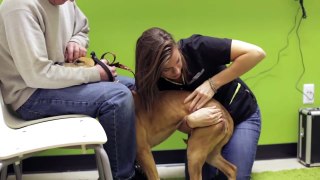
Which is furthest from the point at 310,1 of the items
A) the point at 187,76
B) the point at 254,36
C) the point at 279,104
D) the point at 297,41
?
the point at 187,76

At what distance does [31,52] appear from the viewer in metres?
1.18

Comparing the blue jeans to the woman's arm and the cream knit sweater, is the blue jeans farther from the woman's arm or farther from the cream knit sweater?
the woman's arm

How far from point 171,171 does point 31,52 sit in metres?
1.30

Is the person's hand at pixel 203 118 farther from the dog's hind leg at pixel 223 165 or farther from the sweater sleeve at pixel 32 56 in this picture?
the sweater sleeve at pixel 32 56

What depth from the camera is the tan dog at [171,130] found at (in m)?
1.46

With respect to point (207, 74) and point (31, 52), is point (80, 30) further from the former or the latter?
point (207, 74)

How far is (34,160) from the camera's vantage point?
2215 mm

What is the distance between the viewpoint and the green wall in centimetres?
211

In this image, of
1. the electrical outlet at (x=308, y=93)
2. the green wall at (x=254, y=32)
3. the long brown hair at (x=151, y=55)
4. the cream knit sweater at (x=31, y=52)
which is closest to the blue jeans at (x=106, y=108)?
the cream knit sweater at (x=31, y=52)

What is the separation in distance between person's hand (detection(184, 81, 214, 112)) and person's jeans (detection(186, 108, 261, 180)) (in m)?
0.26

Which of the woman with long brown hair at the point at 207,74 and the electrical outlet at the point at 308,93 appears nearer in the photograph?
the woman with long brown hair at the point at 207,74

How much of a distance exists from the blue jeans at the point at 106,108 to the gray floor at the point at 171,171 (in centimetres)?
93

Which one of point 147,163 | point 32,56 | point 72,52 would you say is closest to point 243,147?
point 147,163

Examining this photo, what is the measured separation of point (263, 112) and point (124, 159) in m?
1.33
